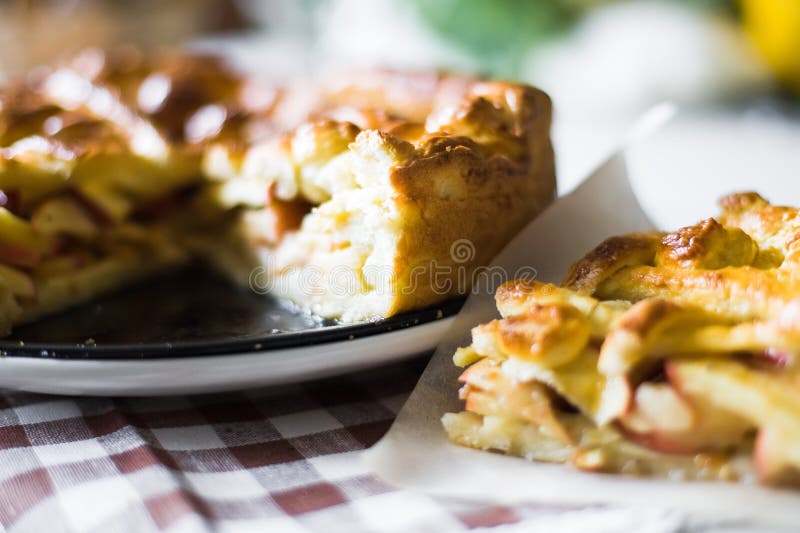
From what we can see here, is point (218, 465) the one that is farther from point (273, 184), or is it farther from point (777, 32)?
point (777, 32)

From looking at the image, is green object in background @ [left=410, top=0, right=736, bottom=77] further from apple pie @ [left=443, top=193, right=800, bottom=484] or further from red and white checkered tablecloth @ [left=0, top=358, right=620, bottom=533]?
apple pie @ [left=443, top=193, right=800, bottom=484]

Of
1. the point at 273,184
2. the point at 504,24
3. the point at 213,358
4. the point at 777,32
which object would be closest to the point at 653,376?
the point at 213,358

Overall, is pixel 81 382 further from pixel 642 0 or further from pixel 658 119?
pixel 642 0

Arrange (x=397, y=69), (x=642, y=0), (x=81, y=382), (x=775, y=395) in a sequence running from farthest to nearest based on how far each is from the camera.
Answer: (x=642, y=0)
(x=397, y=69)
(x=81, y=382)
(x=775, y=395)

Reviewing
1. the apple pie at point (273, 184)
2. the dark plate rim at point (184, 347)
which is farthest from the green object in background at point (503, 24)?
the dark plate rim at point (184, 347)

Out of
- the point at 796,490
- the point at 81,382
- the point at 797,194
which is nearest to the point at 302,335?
the point at 81,382

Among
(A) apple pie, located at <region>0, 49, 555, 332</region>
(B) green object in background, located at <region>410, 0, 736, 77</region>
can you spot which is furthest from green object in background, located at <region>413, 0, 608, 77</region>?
(A) apple pie, located at <region>0, 49, 555, 332</region>
